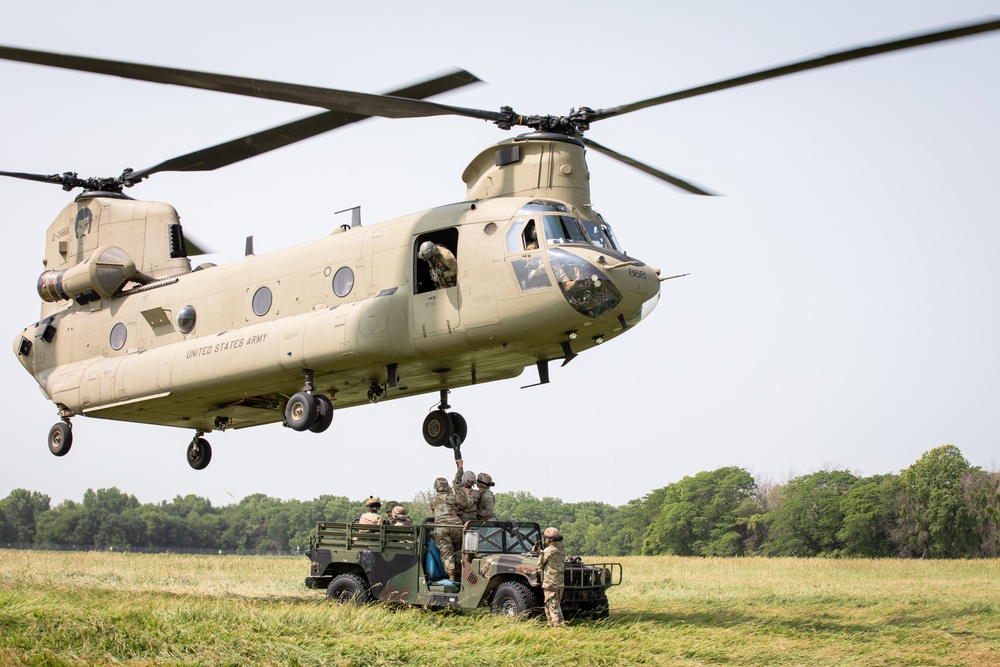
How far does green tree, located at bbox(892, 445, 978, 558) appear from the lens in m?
45.3

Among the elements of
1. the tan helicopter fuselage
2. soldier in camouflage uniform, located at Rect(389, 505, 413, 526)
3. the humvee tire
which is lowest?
the humvee tire

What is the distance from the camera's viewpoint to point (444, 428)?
58.3ft

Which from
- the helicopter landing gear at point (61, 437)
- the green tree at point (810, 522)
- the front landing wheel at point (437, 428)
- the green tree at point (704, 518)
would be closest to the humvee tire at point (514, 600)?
the front landing wheel at point (437, 428)

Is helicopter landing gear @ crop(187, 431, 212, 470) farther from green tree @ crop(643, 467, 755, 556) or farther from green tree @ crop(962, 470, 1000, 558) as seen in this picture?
green tree @ crop(643, 467, 755, 556)

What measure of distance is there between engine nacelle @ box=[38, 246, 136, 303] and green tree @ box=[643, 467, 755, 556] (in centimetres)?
4026

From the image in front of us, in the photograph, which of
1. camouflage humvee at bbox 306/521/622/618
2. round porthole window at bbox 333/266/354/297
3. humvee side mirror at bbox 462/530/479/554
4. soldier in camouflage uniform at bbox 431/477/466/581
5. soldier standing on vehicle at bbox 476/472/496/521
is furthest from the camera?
round porthole window at bbox 333/266/354/297

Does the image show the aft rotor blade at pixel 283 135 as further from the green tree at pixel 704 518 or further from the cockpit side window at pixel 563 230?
the green tree at pixel 704 518

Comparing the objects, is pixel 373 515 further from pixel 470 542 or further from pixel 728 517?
pixel 728 517

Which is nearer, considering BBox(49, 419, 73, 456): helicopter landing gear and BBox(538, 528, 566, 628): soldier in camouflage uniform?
BBox(538, 528, 566, 628): soldier in camouflage uniform

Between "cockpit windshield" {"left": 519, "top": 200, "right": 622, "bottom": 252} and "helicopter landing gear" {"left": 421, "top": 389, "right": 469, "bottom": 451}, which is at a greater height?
"cockpit windshield" {"left": 519, "top": 200, "right": 622, "bottom": 252}

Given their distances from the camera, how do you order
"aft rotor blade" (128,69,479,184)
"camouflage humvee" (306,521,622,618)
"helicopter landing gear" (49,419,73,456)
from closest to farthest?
"camouflage humvee" (306,521,622,618)
"aft rotor blade" (128,69,479,184)
"helicopter landing gear" (49,419,73,456)

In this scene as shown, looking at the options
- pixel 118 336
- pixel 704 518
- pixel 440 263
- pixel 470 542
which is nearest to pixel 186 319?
pixel 118 336

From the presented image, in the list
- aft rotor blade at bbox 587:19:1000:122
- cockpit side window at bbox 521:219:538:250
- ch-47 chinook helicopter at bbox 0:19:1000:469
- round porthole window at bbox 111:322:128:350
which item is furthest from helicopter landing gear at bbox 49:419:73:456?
aft rotor blade at bbox 587:19:1000:122

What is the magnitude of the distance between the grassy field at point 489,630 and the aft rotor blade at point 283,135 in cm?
687
